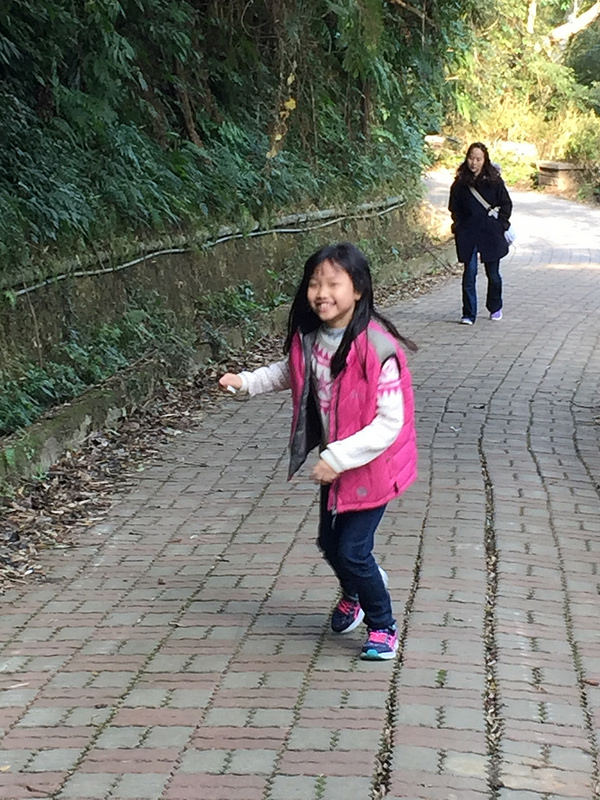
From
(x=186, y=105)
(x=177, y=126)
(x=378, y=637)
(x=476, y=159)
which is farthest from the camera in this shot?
(x=476, y=159)

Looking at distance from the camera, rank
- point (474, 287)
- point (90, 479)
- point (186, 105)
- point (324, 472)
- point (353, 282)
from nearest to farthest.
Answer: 1. point (324, 472)
2. point (353, 282)
3. point (90, 479)
4. point (186, 105)
5. point (474, 287)

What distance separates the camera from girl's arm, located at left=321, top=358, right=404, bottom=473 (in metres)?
4.04

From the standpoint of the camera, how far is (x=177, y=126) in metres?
11.7

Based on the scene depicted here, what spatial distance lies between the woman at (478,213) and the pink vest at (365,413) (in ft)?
26.3

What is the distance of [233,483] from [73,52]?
4.24m

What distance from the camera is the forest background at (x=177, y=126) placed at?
26.8ft

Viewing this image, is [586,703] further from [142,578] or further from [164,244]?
[164,244]

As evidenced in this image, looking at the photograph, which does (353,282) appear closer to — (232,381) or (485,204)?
(232,381)

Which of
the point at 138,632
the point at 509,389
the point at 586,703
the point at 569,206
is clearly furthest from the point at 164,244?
the point at 569,206

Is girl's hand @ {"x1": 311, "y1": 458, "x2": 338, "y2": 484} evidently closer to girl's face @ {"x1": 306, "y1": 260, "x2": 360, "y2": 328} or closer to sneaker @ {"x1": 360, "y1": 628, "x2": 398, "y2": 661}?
girl's face @ {"x1": 306, "y1": 260, "x2": 360, "y2": 328}

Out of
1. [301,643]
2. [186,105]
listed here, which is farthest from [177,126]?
[301,643]

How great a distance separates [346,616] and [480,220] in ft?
26.7

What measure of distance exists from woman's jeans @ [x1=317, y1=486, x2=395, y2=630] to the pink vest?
0.25 ft

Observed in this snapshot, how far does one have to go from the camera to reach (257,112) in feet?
42.9
